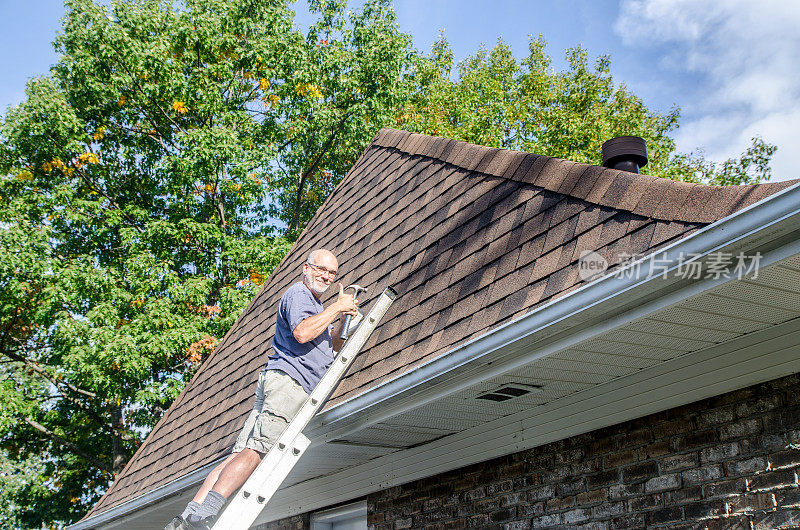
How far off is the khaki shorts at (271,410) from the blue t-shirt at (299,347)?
0.06 metres

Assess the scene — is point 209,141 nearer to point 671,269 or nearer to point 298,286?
point 298,286

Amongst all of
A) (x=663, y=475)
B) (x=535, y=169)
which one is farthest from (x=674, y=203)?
(x=535, y=169)

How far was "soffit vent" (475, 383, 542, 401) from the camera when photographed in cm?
397

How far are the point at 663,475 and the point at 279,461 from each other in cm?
204

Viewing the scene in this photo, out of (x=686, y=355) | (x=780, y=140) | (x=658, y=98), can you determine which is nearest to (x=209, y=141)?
(x=686, y=355)

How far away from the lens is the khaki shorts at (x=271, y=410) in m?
4.17

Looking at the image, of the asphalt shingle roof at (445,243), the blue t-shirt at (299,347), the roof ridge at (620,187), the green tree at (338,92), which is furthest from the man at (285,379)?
the green tree at (338,92)

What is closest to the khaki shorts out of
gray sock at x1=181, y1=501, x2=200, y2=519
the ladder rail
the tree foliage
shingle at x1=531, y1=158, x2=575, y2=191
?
the ladder rail

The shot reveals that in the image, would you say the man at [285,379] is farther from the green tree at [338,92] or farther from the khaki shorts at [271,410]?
the green tree at [338,92]

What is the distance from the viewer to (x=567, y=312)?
3.12m

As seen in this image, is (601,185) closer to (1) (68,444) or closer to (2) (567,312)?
(2) (567,312)

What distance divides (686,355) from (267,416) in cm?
240

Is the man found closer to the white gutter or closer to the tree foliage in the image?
the white gutter

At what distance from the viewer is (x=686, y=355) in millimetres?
3520
